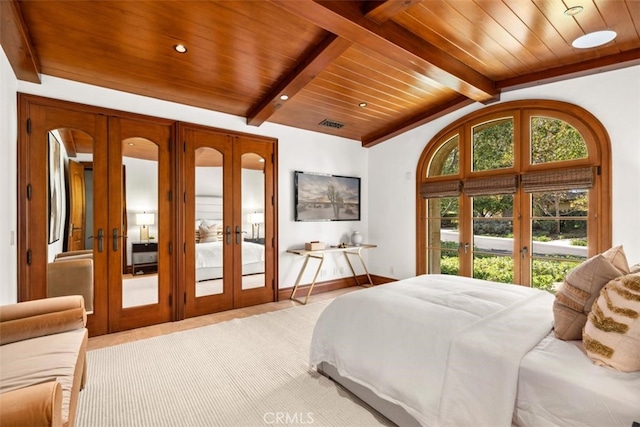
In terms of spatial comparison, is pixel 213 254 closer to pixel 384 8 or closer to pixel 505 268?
pixel 384 8

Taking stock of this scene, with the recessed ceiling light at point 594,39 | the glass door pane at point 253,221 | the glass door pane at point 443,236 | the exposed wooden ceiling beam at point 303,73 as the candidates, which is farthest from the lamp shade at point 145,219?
the recessed ceiling light at point 594,39

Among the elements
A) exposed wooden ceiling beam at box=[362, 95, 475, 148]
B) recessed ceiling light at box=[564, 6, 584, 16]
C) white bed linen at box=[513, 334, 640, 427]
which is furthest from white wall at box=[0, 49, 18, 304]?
exposed wooden ceiling beam at box=[362, 95, 475, 148]

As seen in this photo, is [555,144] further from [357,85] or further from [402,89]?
[357,85]

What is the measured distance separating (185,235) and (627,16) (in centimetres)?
456

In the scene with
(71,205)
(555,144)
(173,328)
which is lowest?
(173,328)

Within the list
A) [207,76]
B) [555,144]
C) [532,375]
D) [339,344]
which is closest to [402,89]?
[555,144]

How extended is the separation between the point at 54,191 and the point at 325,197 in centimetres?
338

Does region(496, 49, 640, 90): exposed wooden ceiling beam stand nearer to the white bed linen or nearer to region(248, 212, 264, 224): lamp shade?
the white bed linen

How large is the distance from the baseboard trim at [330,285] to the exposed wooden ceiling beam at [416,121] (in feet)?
7.81

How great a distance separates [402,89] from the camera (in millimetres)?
3807

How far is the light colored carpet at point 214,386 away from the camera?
1945 millimetres

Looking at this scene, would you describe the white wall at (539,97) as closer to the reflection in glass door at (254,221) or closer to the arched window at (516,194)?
the arched window at (516,194)

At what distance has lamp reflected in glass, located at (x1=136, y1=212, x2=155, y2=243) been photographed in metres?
3.53

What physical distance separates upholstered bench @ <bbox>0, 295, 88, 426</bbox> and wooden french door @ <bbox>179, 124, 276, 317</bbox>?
1724 millimetres
